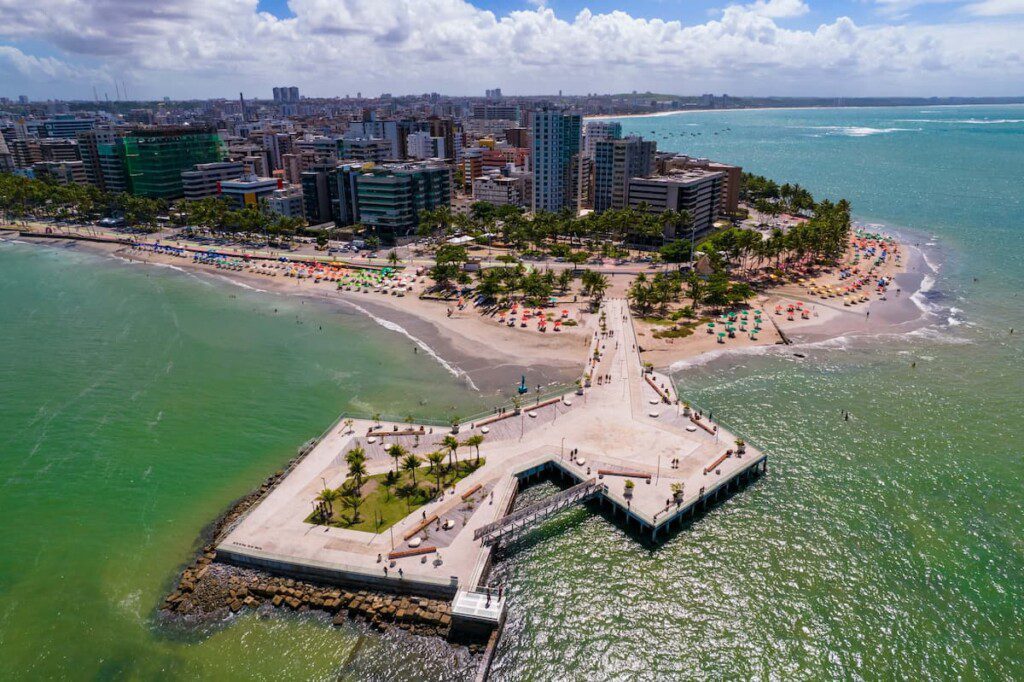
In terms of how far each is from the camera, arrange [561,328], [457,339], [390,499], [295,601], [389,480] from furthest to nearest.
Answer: [561,328] → [457,339] → [389,480] → [390,499] → [295,601]

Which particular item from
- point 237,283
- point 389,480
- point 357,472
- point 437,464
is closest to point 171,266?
point 237,283

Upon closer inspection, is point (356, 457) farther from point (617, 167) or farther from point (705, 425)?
point (617, 167)

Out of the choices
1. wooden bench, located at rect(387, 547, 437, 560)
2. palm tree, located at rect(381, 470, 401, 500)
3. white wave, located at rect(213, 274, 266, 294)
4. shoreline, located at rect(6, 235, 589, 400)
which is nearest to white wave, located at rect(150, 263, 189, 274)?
shoreline, located at rect(6, 235, 589, 400)

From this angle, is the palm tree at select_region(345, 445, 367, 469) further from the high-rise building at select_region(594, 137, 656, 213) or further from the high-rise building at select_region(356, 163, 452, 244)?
the high-rise building at select_region(594, 137, 656, 213)

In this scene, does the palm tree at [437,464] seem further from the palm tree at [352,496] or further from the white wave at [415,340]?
the white wave at [415,340]

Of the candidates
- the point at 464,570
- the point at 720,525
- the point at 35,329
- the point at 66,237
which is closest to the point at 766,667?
the point at 720,525
